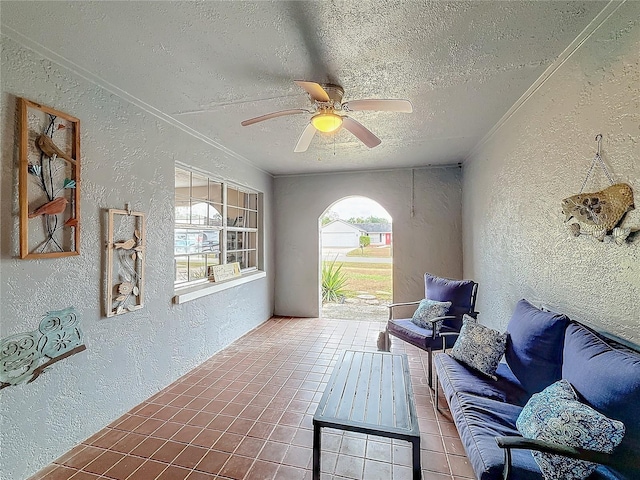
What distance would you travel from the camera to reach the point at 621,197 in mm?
1344

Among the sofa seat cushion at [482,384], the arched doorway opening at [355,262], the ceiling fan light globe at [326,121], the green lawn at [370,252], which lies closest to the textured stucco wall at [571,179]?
the sofa seat cushion at [482,384]

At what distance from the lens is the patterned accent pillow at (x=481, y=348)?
1.95m

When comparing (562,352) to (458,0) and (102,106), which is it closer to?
(458,0)

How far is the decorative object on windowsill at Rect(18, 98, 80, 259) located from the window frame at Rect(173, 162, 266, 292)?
3.19ft

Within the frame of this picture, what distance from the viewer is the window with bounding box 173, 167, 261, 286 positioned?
9.98 ft

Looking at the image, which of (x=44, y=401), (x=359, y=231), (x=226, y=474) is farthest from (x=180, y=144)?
(x=359, y=231)

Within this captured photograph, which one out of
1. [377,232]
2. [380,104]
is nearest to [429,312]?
[380,104]

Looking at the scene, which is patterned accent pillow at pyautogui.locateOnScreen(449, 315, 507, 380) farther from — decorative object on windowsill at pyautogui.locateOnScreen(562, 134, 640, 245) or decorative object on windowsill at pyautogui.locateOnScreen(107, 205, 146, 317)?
decorative object on windowsill at pyautogui.locateOnScreen(107, 205, 146, 317)

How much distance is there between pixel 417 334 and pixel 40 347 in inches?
111

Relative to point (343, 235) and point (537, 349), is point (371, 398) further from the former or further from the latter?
point (343, 235)

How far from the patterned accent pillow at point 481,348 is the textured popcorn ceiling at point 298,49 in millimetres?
1819

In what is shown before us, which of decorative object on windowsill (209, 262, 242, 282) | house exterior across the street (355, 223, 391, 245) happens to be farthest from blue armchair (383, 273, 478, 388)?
house exterior across the street (355, 223, 391, 245)

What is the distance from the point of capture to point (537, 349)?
5.55 ft

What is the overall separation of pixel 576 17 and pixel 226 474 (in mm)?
3087
